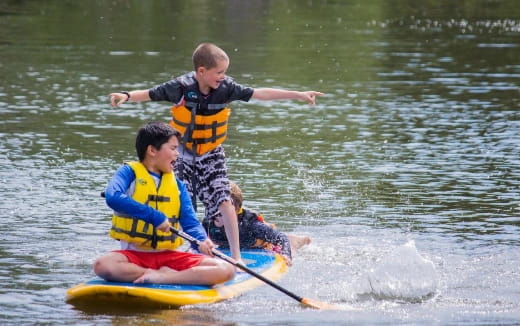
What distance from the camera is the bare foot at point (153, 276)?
736 centimetres

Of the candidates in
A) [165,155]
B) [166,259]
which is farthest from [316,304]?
[165,155]

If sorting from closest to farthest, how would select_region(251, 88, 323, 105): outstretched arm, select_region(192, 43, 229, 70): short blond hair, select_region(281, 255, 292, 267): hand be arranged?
1. select_region(192, 43, 229, 70): short blond hair
2. select_region(251, 88, 323, 105): outstretched arm
3. select_region(281, 255, 292, 267): hand

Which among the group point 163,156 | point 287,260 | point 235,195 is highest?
point 163,156

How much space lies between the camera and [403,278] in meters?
7.73

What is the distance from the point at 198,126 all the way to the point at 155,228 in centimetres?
108

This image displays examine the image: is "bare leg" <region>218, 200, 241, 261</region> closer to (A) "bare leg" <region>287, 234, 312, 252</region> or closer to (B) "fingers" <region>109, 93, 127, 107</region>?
(A) "bare leg" <region>287, 234, 312, 252</region>

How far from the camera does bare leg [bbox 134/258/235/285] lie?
7410 millimetres

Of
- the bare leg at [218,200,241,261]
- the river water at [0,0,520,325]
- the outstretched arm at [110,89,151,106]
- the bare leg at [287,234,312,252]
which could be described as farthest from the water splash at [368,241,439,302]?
the outstretched arm at [110,89,151,106]

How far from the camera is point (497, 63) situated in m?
21.3

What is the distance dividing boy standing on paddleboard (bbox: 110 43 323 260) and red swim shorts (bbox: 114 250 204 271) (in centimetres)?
69

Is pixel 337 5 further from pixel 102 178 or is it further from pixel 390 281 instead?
pixel 390 281

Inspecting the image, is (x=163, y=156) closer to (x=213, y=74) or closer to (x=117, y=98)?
(x=117, y=98)

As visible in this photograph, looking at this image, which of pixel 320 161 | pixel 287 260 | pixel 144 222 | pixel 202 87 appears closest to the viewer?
pixel 144 222

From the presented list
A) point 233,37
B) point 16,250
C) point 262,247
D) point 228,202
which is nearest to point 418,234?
point 262,247
